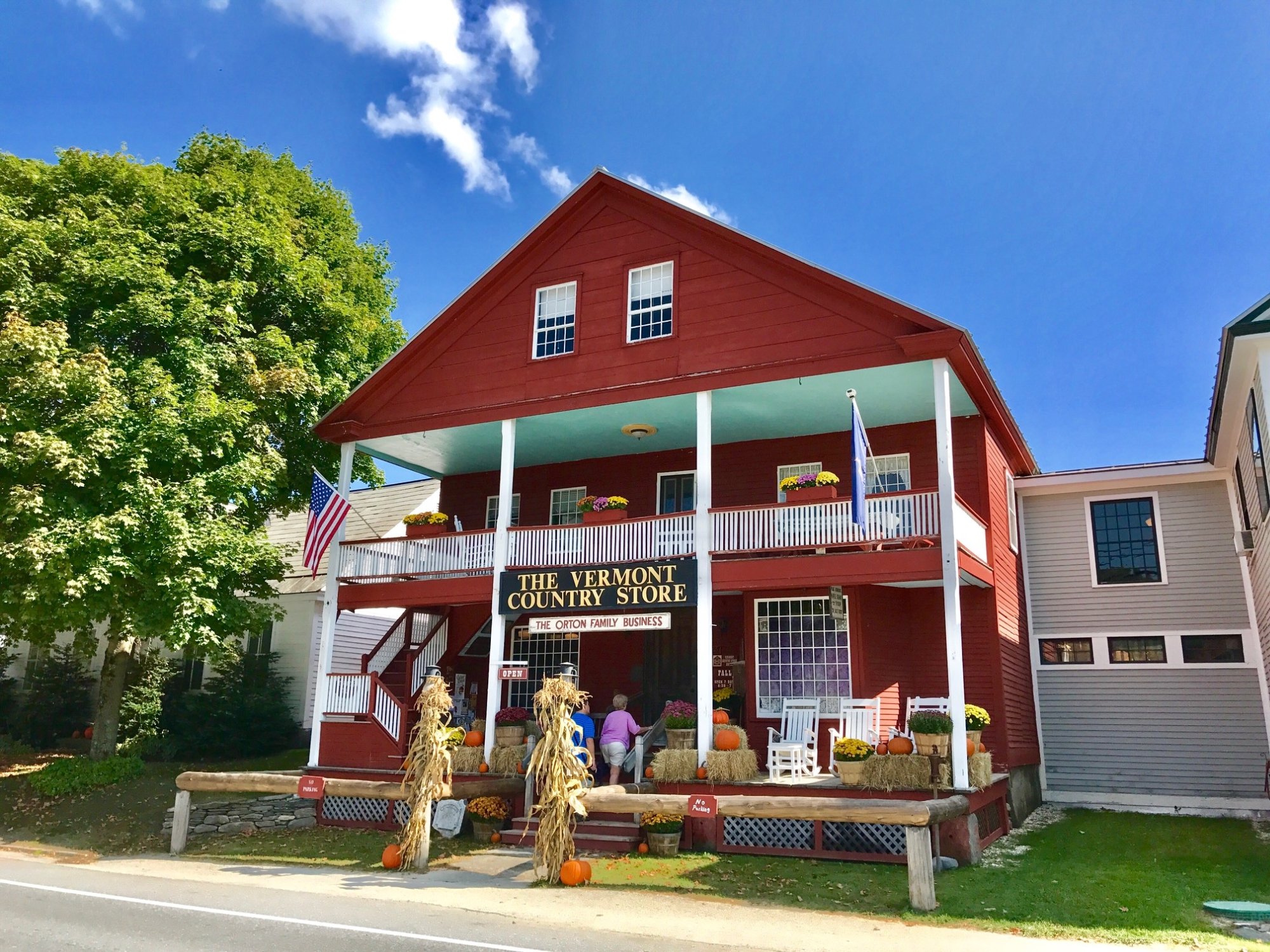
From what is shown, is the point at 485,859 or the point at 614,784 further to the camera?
the point at 614,784

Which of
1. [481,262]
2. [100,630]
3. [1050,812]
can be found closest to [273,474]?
[481,262]

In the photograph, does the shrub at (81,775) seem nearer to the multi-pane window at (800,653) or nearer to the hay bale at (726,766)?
the hay bale at (726,766)

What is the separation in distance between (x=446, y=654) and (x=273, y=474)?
514 centimetres

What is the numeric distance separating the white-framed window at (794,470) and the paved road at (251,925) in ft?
33.8

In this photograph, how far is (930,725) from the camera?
12625 millimetres

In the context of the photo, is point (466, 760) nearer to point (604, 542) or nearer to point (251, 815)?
point (251, 815)

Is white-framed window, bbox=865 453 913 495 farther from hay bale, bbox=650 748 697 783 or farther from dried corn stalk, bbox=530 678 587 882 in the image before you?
dried corn stalk, bbox=530 678 587 882


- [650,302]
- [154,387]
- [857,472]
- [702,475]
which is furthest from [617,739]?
[154,387]

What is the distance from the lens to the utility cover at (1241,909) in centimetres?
914

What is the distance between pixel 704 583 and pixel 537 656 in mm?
6445

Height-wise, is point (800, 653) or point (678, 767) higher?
point (800, 653)

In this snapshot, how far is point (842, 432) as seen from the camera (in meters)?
18.2

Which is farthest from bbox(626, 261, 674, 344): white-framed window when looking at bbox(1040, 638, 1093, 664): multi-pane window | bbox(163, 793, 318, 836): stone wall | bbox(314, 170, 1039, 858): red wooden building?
bbox(163, 793, 318, 836): stone wall

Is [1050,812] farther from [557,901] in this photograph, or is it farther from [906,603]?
[557,901]
